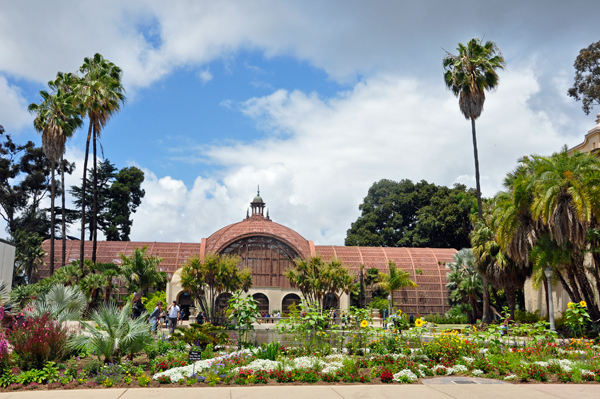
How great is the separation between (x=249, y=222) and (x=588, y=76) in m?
30.6

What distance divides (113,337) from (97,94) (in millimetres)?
21814

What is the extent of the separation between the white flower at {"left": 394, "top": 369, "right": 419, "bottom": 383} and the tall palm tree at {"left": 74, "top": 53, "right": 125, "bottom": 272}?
913 inches

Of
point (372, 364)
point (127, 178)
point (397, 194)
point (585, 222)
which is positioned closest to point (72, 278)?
point (372, 364)

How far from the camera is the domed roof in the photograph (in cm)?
4197

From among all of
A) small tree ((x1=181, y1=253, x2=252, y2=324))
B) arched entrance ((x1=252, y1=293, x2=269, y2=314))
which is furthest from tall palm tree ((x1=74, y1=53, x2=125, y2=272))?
arched entrance ((x1=252, y1=293, x2=269, y2=314))

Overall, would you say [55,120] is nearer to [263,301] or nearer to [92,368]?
[263,301]

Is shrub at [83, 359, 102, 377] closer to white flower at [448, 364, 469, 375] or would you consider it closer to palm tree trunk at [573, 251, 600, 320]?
white flower at [448, 364, 469, 375]

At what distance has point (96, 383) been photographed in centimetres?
985

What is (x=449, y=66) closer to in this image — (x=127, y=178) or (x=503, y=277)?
(x=503, y=277)

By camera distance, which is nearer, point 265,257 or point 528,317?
point 528,317

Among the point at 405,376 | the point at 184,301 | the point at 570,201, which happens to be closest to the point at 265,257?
the point at 184,301

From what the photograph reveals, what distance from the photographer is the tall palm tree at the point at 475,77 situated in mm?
31094

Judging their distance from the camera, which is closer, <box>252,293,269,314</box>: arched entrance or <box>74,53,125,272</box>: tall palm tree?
<box>74,53,125,272</box>: tall palm tree

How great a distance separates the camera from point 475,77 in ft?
102
